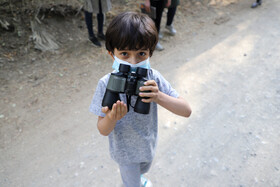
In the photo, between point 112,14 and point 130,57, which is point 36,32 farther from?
point 130,57

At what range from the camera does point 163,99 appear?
120 centimetres

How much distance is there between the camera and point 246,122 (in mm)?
2742

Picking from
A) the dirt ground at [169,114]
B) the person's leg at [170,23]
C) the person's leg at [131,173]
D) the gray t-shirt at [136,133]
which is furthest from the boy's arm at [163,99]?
the person's leg at [170,23]

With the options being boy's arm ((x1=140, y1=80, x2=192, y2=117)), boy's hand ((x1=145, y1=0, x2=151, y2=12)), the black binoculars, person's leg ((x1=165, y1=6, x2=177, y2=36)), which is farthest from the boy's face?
person's leg ((x1=165, y1=6, x2=177, y2=36))

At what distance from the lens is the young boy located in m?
1.13

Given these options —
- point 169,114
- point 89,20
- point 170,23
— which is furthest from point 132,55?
point 170,23

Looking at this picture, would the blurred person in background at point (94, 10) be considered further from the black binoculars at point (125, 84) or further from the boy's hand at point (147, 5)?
the black binoculars at point (125, 84)

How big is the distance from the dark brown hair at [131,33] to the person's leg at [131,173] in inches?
35.0

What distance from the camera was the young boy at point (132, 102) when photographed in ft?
3.70

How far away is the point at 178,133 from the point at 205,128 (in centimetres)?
37

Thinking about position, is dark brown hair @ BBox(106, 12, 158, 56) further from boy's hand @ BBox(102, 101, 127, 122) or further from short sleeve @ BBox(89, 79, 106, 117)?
boy's hand @ BBox(102, 101, 127, 122)

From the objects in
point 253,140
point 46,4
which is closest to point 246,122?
point 253,140

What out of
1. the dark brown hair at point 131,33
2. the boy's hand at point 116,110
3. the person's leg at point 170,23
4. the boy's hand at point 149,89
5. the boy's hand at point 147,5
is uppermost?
the dark brown hair at point 131,33

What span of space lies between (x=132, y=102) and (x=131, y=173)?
2.08 feet
